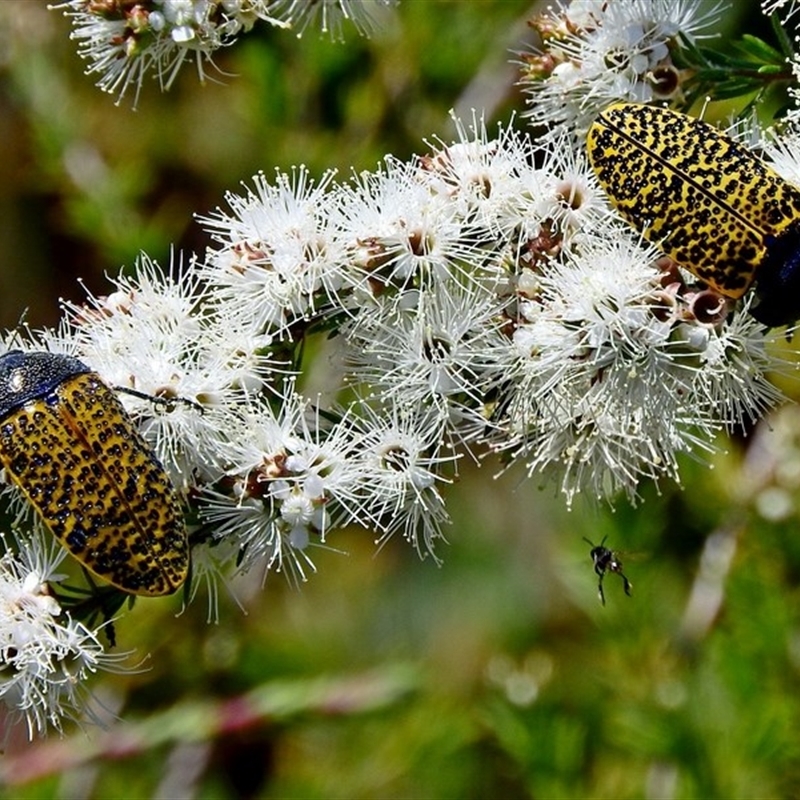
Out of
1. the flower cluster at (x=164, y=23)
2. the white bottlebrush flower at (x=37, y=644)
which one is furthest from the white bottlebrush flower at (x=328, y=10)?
the white bottlebrush flower at (x=37, y=644)

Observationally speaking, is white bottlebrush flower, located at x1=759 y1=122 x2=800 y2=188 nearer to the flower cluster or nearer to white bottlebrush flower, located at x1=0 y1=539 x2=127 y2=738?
the flower cluster

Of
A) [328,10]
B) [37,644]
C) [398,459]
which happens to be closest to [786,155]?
[398,459]

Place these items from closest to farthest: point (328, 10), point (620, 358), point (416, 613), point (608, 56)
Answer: point (620, 358)
point (608, 56)
point (328, 10)
point (416, 613)

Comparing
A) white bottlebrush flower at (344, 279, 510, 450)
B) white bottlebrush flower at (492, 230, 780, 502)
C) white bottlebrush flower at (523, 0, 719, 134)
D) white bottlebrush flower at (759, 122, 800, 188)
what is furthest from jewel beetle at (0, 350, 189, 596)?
white bottlebrush flower at (759, 122, 800, 188)

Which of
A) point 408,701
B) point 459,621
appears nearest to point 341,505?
point 408,701

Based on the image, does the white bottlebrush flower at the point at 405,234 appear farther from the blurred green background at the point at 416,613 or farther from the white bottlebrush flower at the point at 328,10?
the blurred green background at the point at 416,613

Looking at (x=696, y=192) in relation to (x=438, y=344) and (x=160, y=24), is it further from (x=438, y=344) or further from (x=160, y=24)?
(x=160, y=24)
